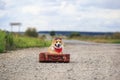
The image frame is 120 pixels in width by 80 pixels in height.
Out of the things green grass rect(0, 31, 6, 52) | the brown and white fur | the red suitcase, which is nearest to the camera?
the red suitcase

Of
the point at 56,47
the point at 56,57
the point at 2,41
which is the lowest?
the point at 56,57

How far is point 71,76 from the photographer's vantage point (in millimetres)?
15031

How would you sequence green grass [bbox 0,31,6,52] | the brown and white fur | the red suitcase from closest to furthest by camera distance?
the red suitcase
the brown and white fur
green grass [bbox 0,31,6,52]

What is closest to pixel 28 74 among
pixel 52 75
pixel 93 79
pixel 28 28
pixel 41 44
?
pixel 52 75

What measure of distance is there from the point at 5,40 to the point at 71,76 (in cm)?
1743

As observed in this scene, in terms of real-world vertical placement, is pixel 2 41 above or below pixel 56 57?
above

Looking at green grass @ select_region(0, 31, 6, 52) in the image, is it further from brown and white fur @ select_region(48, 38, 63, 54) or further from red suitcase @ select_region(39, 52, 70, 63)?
red suitcase @ select_region(39, 52, 70, 63)

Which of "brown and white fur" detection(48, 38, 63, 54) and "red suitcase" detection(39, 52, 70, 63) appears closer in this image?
"red suitcase" detection(39, 52, 70, 63)

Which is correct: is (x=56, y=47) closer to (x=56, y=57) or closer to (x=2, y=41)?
(x=56, y=57)

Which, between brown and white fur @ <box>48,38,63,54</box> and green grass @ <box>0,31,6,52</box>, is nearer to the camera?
brown and white fur @ <box>48,38,63,54</box>

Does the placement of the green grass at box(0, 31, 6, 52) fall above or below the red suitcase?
above

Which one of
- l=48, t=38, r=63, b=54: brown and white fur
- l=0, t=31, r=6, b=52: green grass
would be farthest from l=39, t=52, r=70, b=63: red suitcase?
l=0, t=31, r=6, b=52: green grass

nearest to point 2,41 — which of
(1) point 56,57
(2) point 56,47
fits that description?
(2) point 56,47

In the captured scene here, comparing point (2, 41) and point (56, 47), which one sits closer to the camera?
point (56, 47)
